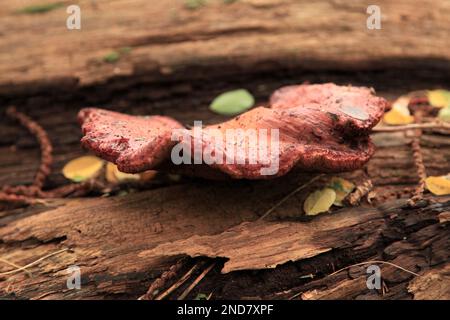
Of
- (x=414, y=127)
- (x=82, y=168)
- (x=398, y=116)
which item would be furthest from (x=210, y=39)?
(x=414, y=127)

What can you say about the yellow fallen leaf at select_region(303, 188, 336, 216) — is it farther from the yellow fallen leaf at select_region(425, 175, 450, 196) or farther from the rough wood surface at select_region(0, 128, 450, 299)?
the yellow fallen leaf at select_region(425, 175, 450, 196)

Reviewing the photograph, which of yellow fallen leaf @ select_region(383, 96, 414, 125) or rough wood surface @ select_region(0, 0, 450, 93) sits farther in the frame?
rough wood surface @ select_region(0, 0, 450, 93)

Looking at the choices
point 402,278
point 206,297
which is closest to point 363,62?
point 402,278

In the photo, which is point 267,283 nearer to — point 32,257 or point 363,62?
point 32,257

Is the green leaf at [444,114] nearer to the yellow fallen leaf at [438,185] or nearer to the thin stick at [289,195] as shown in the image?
the yellow fallen leaf at [438,185]

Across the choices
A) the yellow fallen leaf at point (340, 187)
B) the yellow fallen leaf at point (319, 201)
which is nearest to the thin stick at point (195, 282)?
the yellow fallen leaf at point (319, 201)

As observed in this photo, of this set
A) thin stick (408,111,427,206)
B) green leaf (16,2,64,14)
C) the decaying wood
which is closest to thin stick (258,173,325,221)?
thin stick (408,111,427,206)
